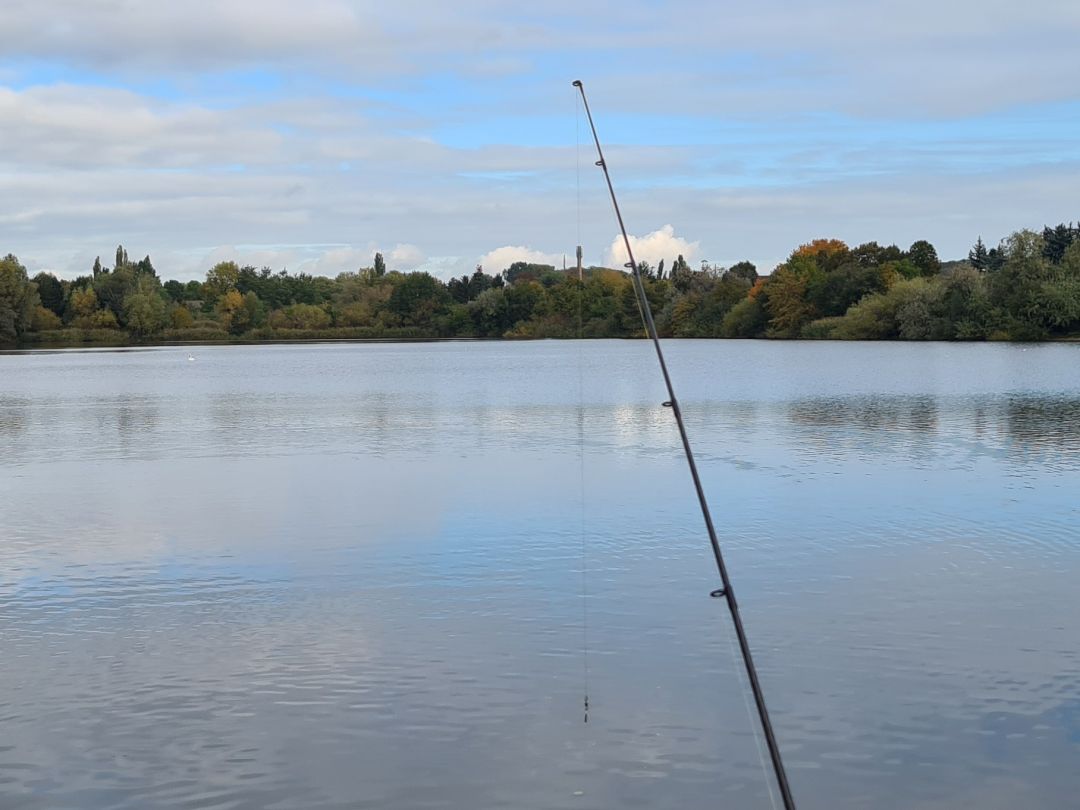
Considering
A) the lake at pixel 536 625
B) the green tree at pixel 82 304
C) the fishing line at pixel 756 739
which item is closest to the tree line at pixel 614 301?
the green tree at pixel 82 304

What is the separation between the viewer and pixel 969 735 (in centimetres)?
678

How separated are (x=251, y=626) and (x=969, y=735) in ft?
17.0

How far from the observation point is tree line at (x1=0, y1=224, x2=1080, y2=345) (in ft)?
254

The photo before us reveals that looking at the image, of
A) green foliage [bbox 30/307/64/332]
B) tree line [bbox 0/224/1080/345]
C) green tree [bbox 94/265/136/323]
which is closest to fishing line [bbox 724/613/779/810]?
tree line [bbox 0/224/1080/345]

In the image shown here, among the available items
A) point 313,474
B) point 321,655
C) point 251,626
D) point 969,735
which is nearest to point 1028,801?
point 969,735

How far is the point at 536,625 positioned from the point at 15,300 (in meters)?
107

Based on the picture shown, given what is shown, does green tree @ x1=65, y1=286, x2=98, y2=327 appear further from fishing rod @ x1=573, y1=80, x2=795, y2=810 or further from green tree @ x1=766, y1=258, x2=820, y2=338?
fishing rod @ x1=573, y1=80, x2=795, y2=810

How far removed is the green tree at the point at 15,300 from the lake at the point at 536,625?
303 ft

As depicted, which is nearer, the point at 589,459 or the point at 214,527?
the point at 214,527

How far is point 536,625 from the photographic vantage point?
9102 mm

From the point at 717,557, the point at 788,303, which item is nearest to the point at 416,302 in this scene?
the point at 788,303

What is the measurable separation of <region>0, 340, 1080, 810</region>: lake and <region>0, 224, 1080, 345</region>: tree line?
181 ft

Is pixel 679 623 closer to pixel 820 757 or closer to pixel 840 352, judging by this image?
pixel 820 757

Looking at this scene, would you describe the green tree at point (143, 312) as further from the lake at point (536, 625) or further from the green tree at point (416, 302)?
the lake at point (536, 625)
